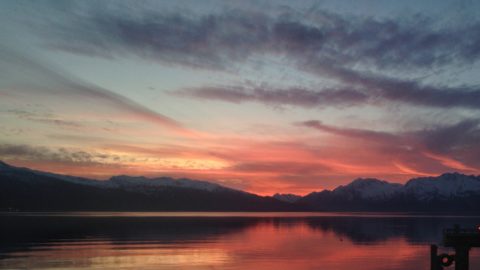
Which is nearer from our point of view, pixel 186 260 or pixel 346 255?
pixel 186 260

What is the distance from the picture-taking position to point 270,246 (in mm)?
96812

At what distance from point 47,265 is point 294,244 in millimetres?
51910

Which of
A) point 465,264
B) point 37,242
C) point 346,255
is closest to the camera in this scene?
point 465,264

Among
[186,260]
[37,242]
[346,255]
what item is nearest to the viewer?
[186,260]

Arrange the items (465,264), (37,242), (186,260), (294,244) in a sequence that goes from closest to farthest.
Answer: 1. (465,264)
2. (186,260)
3. (37,242)
4. (294,244)

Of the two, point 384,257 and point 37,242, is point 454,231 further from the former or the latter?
point 37,242

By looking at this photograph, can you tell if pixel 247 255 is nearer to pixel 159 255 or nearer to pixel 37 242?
pixel 159 255

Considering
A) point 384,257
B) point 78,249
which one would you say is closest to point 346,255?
point 384,257

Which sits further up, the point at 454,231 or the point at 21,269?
the point at 454,231

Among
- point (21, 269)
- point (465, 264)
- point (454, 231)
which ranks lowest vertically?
point (21, 269)

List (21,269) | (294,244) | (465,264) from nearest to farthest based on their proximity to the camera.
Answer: (465,264) < (21,269) < (294,244)

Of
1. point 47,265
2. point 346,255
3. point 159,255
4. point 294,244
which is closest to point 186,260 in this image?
point 159,255

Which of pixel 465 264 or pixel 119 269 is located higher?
pixel 465 264

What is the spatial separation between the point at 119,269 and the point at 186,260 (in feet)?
38.9
